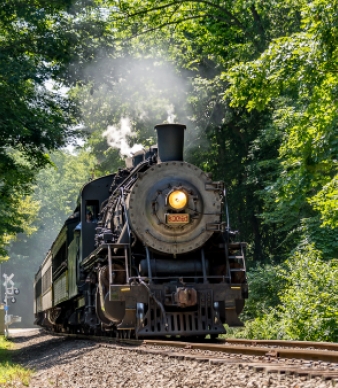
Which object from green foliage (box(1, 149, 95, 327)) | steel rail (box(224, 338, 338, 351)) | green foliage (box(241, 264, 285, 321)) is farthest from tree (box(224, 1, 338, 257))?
green foliage (box(1, 149, 95, 327))

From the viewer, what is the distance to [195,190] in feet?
37.5

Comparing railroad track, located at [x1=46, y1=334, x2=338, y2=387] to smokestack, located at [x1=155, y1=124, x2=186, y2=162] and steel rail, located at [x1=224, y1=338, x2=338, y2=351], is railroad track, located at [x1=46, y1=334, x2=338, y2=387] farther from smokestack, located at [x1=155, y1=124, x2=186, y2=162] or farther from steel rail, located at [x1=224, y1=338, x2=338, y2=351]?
smokestack, located at [x1=155, y1=124, x2=186, y2=162]

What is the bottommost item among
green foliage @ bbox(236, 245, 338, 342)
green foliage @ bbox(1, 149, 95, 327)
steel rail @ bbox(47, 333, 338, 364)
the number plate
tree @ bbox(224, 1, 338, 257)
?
steel rail @ bbox(47, 333, 338, 364)

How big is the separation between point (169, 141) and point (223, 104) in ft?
38.6

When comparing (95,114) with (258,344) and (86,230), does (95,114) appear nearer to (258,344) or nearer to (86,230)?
(86,230)

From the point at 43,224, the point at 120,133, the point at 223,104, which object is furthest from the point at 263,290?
the point at 43,224

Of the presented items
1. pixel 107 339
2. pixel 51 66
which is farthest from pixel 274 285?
pixel 51 66

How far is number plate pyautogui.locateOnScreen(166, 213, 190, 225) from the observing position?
11.1 metres

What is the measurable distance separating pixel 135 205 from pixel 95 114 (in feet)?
58.0

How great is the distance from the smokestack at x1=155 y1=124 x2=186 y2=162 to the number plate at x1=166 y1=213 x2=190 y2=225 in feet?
3.63

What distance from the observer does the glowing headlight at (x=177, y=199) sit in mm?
11109

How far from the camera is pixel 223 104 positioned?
23.0 m

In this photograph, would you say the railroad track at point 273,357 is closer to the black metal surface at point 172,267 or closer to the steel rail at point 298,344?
the steel rail at point 298,344

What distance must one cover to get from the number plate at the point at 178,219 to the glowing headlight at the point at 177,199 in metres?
0.14
